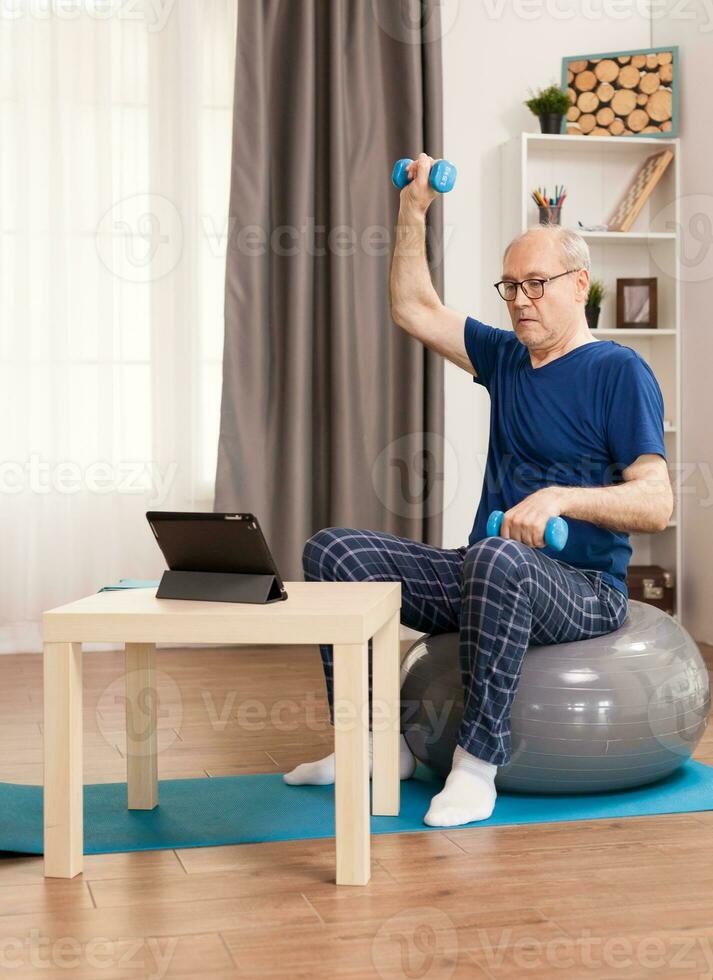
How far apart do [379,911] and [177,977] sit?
294mm

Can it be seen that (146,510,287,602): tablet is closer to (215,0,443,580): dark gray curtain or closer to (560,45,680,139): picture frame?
(215,0,443,580): dark gray curtain

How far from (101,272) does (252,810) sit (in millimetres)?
2144

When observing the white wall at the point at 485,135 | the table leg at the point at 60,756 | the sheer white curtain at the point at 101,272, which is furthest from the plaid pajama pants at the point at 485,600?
the white wall at the point at 485,135

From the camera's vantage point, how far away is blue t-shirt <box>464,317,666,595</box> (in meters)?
1.99

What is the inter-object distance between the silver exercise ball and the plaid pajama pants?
2.0 inches

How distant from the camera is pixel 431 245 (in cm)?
373

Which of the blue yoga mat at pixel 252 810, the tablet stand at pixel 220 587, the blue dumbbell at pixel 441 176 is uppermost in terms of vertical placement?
the blue dumbbell at pixel 441 176

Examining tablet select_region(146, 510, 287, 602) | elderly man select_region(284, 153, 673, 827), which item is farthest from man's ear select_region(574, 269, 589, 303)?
tablet select_region(146, 510, 287, 602)

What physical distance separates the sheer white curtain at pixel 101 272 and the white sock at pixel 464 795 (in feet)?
6.45

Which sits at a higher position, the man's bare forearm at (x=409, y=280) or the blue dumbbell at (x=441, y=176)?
the blue dumbbell at (x=441, y=176)

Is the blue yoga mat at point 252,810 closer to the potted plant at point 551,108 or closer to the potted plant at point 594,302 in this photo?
the potted plant at point 594,302

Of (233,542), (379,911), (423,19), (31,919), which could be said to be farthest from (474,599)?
(423,19)

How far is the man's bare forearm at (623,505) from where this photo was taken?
184cm

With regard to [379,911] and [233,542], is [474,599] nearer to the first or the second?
[233,542]
